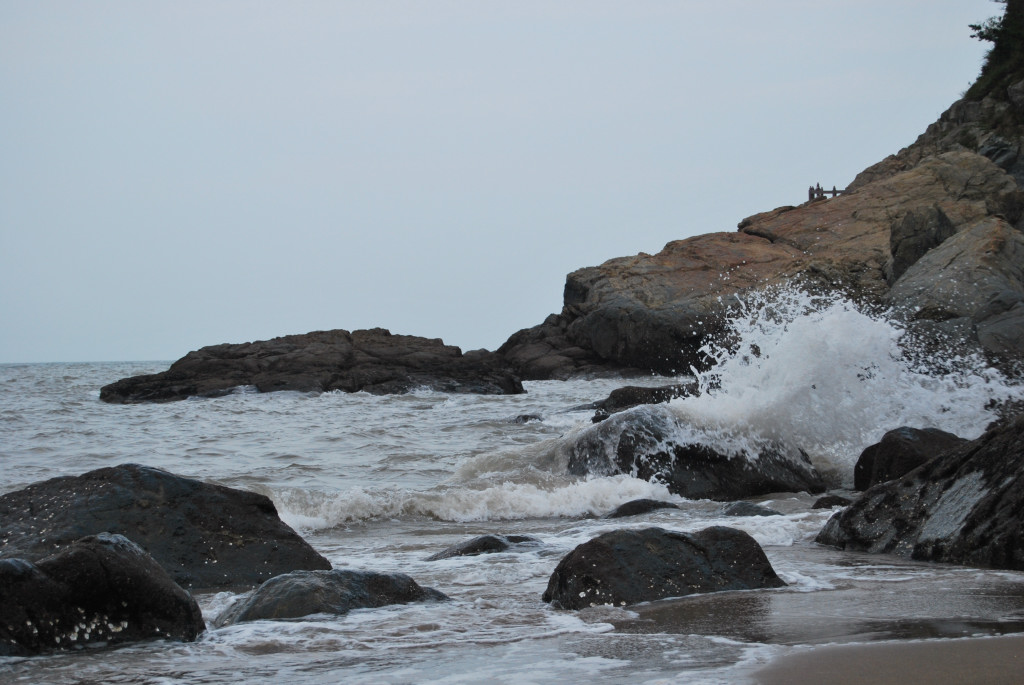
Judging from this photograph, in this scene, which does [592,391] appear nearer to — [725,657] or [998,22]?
[725,657]

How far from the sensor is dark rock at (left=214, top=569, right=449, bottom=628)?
149 inches

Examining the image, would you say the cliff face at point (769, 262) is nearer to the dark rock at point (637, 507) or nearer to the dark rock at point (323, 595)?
the dark rock at point (637, 507)

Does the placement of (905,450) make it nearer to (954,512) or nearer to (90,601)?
(954,512)

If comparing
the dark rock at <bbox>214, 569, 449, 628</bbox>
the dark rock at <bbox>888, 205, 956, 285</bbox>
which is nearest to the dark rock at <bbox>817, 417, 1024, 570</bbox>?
the dark rock at <bbox>214, 569, 449, 628</bbox>

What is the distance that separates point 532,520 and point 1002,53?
129 feet

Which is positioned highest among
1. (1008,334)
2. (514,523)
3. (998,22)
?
(998,22)

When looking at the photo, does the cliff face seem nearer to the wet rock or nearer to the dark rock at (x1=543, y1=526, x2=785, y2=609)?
the wet rock

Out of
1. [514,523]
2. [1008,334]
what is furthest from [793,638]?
[1008,334]

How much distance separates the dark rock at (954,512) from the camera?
4.38 meters

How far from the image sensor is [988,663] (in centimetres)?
248

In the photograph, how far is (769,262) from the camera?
109 ft

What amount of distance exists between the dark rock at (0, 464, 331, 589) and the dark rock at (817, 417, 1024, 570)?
286 cm

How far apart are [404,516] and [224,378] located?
22273 millimetres

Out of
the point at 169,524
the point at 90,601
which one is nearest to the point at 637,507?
the point at 169,524
